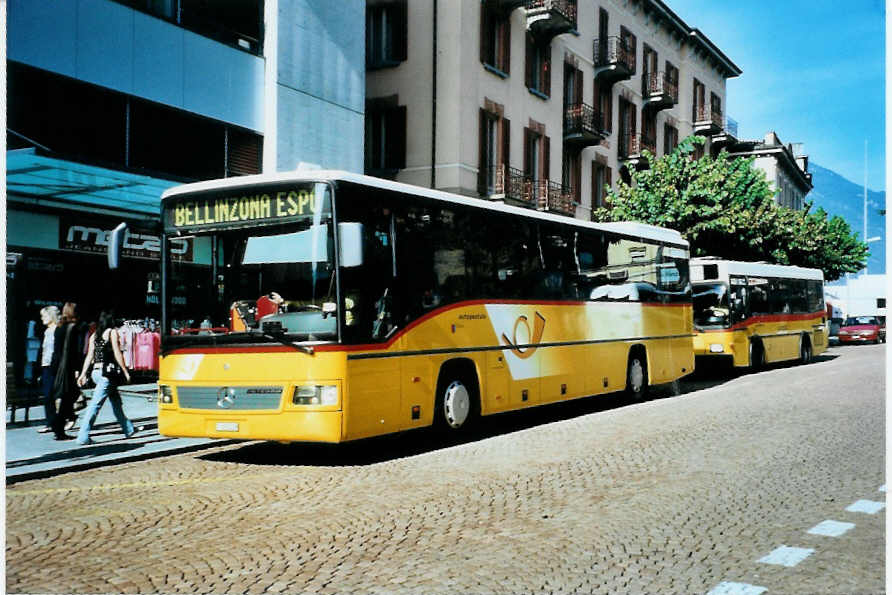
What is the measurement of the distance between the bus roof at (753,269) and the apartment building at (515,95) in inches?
257

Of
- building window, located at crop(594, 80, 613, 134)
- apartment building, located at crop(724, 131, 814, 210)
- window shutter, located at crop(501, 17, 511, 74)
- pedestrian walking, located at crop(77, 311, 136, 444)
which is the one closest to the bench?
pedestrian walking, located at crop(77, 311, 136, 444)

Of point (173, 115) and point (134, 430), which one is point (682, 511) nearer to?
point (134, 430)

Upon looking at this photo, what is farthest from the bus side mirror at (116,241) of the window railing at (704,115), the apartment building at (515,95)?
the window railing at (704,115)

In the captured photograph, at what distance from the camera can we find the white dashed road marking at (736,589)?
4746 mm

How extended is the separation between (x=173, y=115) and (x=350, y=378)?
9.98 m

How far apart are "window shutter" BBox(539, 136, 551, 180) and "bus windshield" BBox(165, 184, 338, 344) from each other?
20.7 meters

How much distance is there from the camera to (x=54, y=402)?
11.1 meters

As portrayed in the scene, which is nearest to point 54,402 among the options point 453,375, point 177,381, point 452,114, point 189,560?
point 177,381

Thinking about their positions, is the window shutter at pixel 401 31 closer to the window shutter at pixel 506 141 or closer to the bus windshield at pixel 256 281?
the window shutter at pixel 506 141

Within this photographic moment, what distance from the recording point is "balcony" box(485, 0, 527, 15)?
1034 inches

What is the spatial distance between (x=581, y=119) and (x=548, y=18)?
4.26 m

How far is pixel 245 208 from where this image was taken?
30.8ft

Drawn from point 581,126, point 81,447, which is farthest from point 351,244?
point 581,126

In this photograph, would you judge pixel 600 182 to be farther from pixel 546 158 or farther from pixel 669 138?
pixel 669 138
